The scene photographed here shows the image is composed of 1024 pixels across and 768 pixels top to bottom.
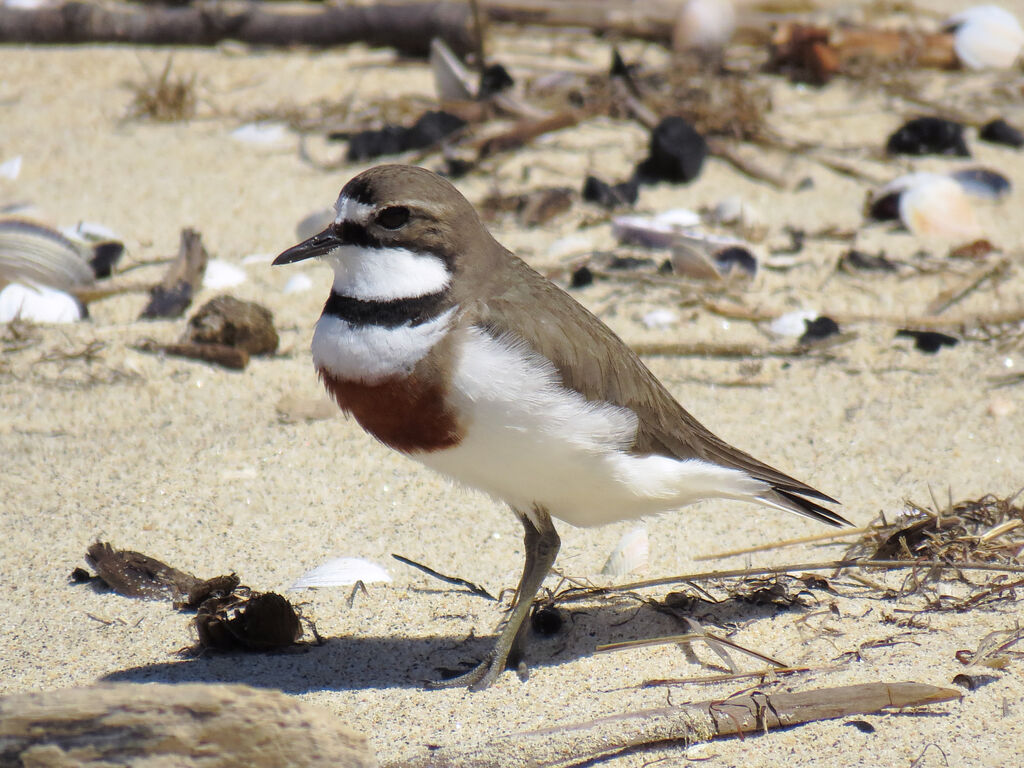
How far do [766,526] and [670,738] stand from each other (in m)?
1.38

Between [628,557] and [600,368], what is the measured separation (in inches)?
32.4

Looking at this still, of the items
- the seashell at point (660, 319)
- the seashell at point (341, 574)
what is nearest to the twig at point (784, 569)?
the seashell at point (341, 574)

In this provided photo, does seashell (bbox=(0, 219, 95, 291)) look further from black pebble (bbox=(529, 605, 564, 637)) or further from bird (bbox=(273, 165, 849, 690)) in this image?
black pebble (bbox=(529, 605, 564, 637))

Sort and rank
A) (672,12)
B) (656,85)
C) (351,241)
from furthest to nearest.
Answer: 1. (672,12)
2. (656,85)
3. (351,241)

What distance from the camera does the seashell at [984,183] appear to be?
6219 mm

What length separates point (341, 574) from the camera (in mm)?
3633

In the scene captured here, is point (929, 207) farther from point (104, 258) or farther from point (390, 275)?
point (104, 258)

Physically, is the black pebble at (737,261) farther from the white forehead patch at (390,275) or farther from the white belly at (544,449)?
the white forehead patch at (390,275)

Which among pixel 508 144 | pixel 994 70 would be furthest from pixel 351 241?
Result: pixel 994 70

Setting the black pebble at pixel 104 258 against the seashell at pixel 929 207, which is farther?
the seashell at pixel 929 207

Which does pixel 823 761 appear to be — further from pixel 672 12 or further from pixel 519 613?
pixel 672 12

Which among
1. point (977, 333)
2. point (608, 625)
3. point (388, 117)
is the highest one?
point (388, 117)

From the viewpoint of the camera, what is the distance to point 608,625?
11.3 ft

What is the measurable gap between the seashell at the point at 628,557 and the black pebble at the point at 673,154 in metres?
3.00
